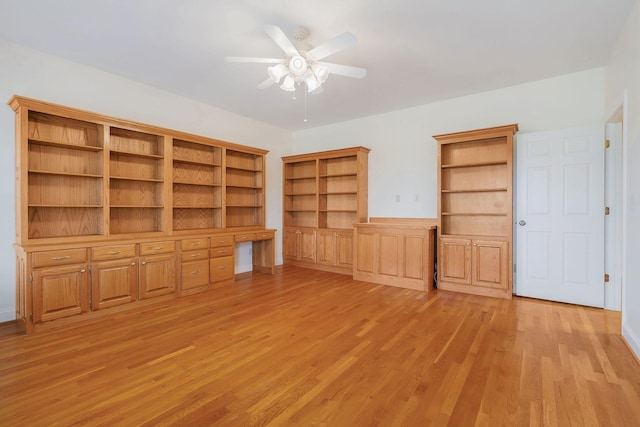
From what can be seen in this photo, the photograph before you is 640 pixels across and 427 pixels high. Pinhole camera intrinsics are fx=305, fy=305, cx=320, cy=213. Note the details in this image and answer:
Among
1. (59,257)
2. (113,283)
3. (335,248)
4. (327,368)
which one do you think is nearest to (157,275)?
(113,283)

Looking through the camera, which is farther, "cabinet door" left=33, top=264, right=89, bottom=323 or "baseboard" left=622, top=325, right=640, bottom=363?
"cabinet door" left=33, top=264, right=89, bottom=323

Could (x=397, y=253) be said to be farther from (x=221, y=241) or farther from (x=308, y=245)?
(x=221, y=241)

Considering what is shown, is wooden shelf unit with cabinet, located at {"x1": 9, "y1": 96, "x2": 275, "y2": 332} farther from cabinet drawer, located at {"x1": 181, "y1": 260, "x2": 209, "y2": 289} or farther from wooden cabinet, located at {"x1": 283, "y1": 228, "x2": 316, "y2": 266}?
wooden cabinet, located at {"x1": 283, "y1": 228, "x2": 316, "y2": 266}

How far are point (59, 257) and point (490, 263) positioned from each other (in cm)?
499

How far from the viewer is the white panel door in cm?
357

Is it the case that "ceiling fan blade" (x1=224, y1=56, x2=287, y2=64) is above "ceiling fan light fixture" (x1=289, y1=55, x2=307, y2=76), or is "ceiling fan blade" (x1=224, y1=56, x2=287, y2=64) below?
above

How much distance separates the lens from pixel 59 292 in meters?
3.06

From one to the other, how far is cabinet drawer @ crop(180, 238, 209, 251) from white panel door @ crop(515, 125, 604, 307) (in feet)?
14.1

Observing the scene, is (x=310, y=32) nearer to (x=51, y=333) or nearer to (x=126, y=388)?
(x=126, y=388)

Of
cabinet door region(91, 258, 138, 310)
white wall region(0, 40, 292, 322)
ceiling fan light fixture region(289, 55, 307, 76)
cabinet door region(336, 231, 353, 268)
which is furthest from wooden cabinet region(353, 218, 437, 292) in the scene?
cabinet door region(91, 258, 138, 310)

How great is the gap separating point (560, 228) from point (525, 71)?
199cm

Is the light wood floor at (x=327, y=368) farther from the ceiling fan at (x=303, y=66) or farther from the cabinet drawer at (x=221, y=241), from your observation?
the ceiling fan at (x=303, y=66)

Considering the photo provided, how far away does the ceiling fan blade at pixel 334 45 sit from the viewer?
2.35m

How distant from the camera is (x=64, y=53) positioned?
3383mm
